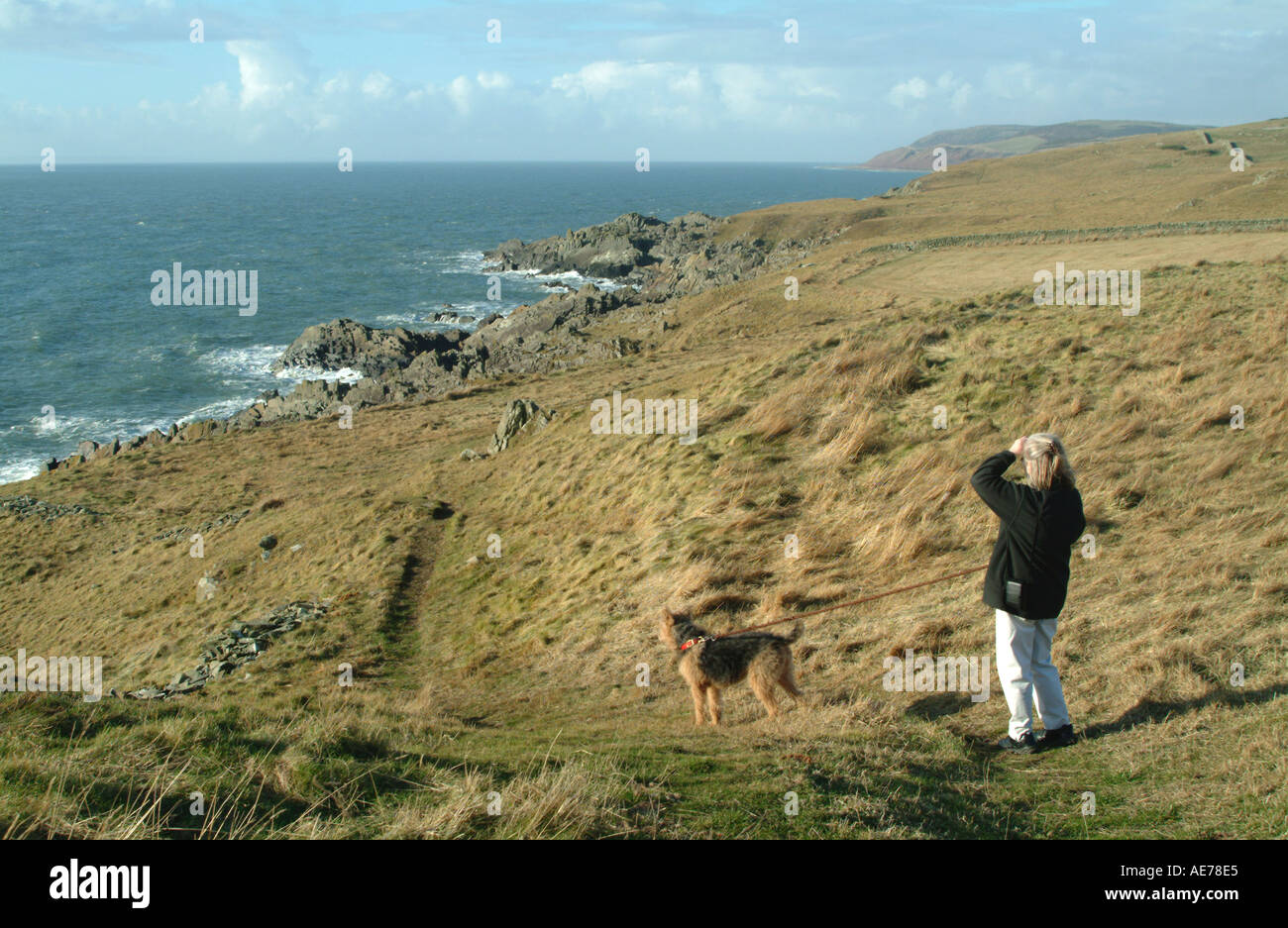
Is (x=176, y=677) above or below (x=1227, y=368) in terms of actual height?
below

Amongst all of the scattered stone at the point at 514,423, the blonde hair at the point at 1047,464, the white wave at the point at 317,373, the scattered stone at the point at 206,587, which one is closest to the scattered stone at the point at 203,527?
the scattered stone at the point at 206,587

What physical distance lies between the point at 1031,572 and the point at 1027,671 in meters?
0.83

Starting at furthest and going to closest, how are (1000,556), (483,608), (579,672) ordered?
(483,608) → (579,672) → (1000,556)

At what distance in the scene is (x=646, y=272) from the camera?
70.8 metres

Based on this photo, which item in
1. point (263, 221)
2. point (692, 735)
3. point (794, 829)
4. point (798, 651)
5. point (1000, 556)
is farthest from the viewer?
point (263, 221)

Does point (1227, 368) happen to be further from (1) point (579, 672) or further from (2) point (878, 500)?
(1) point (579, 672)

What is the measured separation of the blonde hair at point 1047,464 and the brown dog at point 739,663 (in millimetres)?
2552

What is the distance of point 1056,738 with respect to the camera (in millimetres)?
5801

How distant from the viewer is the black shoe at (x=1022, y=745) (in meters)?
5.83
